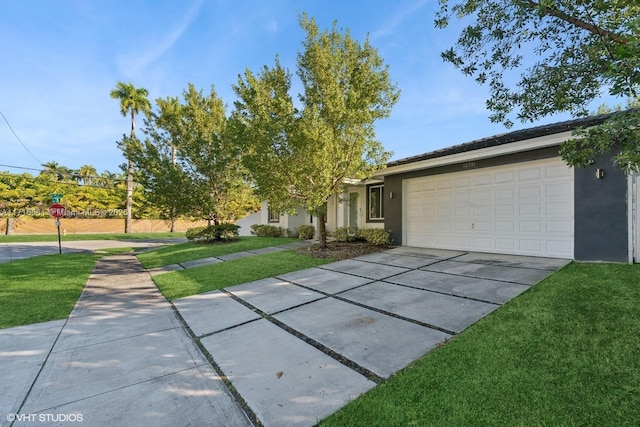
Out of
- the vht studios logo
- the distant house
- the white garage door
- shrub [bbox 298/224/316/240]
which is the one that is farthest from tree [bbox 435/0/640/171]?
shrub [bbox 298/224/316/240]

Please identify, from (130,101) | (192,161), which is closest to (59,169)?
(130,101)

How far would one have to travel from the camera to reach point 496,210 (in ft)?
26.9

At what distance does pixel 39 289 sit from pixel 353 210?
35.9ft

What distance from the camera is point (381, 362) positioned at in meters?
2.99

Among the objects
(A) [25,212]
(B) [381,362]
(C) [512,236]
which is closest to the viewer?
(B) [381,362]

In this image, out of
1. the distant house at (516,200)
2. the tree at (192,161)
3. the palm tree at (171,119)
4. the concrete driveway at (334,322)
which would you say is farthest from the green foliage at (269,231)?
the concrete driveway at (334,322)

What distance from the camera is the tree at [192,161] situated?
1452 centimetres

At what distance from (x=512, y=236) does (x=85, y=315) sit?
387 inches

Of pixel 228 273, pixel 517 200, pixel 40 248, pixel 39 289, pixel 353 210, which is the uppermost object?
pixel 517 200

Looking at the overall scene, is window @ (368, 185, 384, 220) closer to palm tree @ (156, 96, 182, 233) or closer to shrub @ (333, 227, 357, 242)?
shrub @ (333, 227, 357, 242)

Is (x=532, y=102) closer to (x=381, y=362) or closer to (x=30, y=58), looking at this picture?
(x=381, y=362)

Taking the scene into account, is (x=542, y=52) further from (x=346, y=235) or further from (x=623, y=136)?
(x=346, y=235)

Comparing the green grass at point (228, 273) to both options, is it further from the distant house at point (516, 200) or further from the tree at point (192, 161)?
the tree at point (192, 161)

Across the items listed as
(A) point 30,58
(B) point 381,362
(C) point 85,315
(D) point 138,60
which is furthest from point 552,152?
(A) point 30,58
